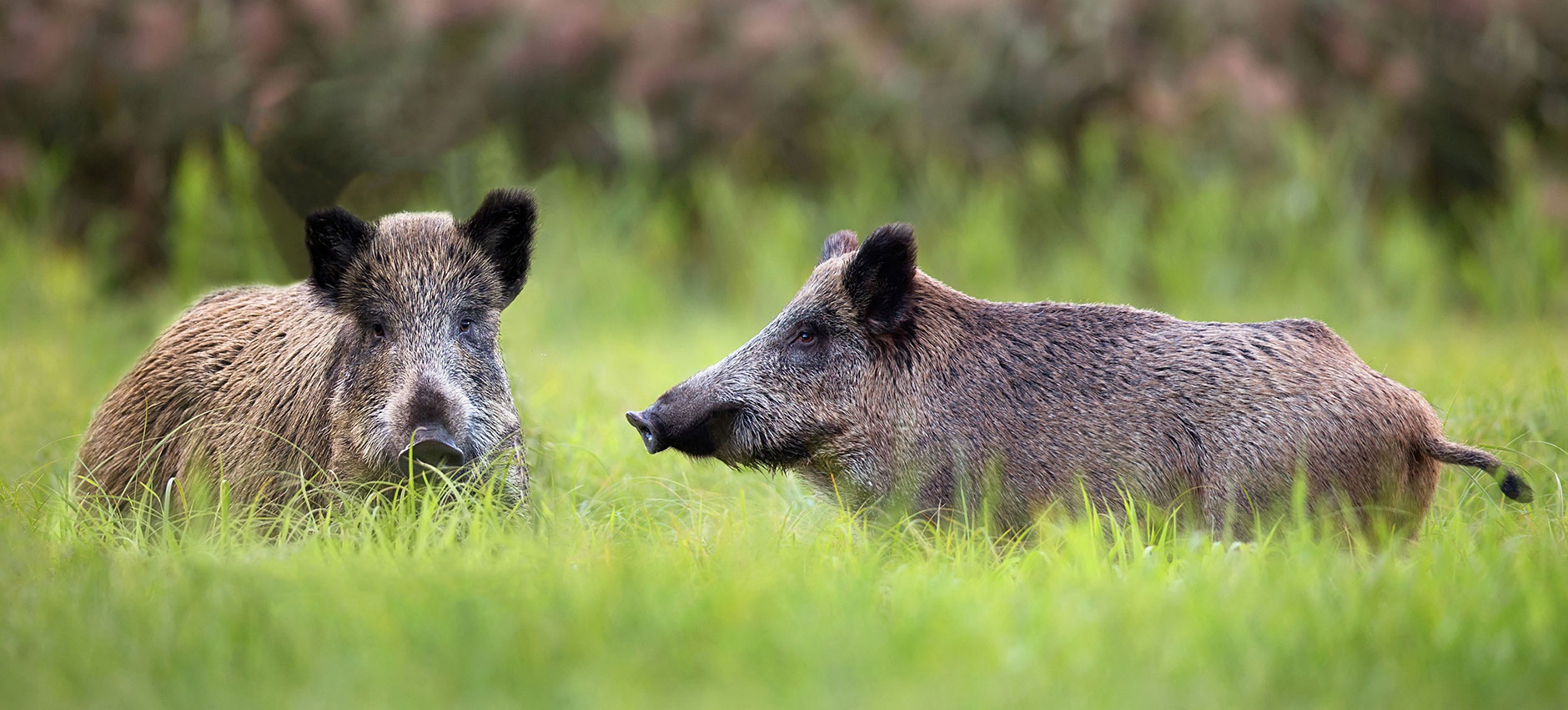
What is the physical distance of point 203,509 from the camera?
4.15m

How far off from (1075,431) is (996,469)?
0.28 meters

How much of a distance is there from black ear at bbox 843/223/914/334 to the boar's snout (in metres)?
0.57

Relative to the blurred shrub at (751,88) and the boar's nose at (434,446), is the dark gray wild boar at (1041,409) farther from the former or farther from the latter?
the blurred shrub at (751,88)

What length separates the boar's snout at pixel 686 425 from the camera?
4523mm

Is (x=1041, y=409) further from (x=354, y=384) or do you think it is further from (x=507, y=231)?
(x=354, y=384)

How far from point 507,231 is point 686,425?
892mm

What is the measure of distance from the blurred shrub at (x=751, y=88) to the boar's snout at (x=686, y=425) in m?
6.56

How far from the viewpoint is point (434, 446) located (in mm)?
4035

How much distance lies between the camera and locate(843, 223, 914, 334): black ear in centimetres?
455

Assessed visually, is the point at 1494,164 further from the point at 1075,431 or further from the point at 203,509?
the point at 203,509

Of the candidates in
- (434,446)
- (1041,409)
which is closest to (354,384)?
(434,446)

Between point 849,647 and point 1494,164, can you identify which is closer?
point 849,647

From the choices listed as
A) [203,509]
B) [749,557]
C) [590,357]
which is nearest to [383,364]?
[203,509]

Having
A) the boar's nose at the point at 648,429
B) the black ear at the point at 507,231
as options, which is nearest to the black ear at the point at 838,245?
the boar's nose at the point at 648,429
